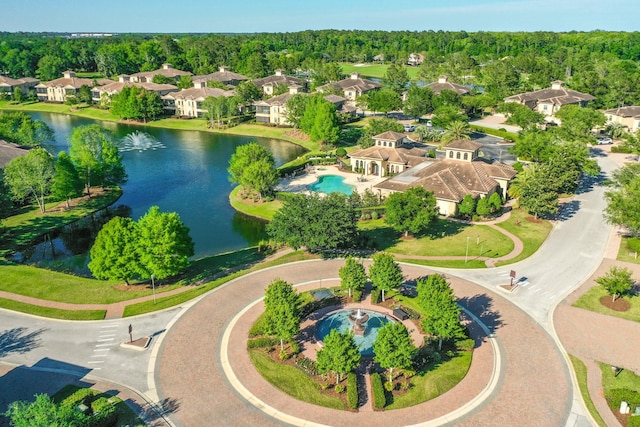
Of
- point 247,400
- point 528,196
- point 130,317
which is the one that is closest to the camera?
point 247,400

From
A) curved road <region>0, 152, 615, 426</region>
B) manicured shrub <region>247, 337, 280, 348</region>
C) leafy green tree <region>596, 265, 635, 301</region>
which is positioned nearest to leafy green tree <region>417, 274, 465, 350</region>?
curved road <region>0, 152, 615, 426</region>

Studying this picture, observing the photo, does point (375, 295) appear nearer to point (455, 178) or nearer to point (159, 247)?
point (159, 247)

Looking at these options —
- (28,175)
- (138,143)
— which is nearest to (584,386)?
(28,175)

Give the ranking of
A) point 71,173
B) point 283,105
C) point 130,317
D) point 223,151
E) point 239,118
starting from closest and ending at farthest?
point 130,317, point 71,173, point 223,151, point 283,105, point 239,118

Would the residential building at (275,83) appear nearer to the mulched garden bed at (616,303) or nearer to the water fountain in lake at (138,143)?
the water fountain in lake at (138,143)

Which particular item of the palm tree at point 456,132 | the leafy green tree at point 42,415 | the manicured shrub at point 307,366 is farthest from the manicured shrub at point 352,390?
the palm tree at point 456,132

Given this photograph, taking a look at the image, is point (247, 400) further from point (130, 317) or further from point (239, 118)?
point (239, 118)

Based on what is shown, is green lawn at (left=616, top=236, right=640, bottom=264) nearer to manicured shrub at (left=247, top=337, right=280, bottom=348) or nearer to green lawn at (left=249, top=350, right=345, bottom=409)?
green lawn at (left=249, top=350, right=345, bottom=409)

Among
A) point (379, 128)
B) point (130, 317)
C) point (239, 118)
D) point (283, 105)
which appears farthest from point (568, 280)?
point (239, 118)
